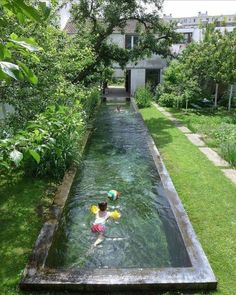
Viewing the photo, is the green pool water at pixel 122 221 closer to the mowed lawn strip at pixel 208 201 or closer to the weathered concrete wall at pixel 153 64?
the mowed lawn strip at pixel 208 201

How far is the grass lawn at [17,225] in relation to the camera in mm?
4840

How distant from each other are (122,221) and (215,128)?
8868 mm

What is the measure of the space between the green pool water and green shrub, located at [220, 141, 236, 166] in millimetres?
2443

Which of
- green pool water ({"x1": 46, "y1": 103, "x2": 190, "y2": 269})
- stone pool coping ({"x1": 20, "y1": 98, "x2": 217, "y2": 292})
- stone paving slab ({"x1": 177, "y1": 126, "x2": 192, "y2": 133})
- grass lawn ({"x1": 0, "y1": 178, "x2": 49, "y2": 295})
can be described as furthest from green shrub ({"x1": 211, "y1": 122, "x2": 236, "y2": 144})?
stone pool coping ({"x1": 20, "y1": 98, "x2": 217, "y2": 292})

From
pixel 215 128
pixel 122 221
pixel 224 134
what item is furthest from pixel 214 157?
pixel 122 221

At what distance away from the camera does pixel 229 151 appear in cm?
1020

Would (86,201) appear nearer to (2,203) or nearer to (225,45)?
(2,203)

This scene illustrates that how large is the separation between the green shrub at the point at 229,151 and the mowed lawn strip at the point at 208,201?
637 mm

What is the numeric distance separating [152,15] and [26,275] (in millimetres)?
18078

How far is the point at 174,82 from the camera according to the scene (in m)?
24.4

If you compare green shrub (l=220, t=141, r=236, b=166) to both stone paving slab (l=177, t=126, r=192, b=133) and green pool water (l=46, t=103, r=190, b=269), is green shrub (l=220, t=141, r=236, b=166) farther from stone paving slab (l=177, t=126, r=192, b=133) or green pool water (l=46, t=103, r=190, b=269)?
stone paving slab (l=177, t=126, r=192, b=133)

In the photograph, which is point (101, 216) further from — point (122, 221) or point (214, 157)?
point (214, 157)

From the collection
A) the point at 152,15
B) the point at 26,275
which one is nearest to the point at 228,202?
the point at 26,275

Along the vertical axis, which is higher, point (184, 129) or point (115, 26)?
point (115, 26)
